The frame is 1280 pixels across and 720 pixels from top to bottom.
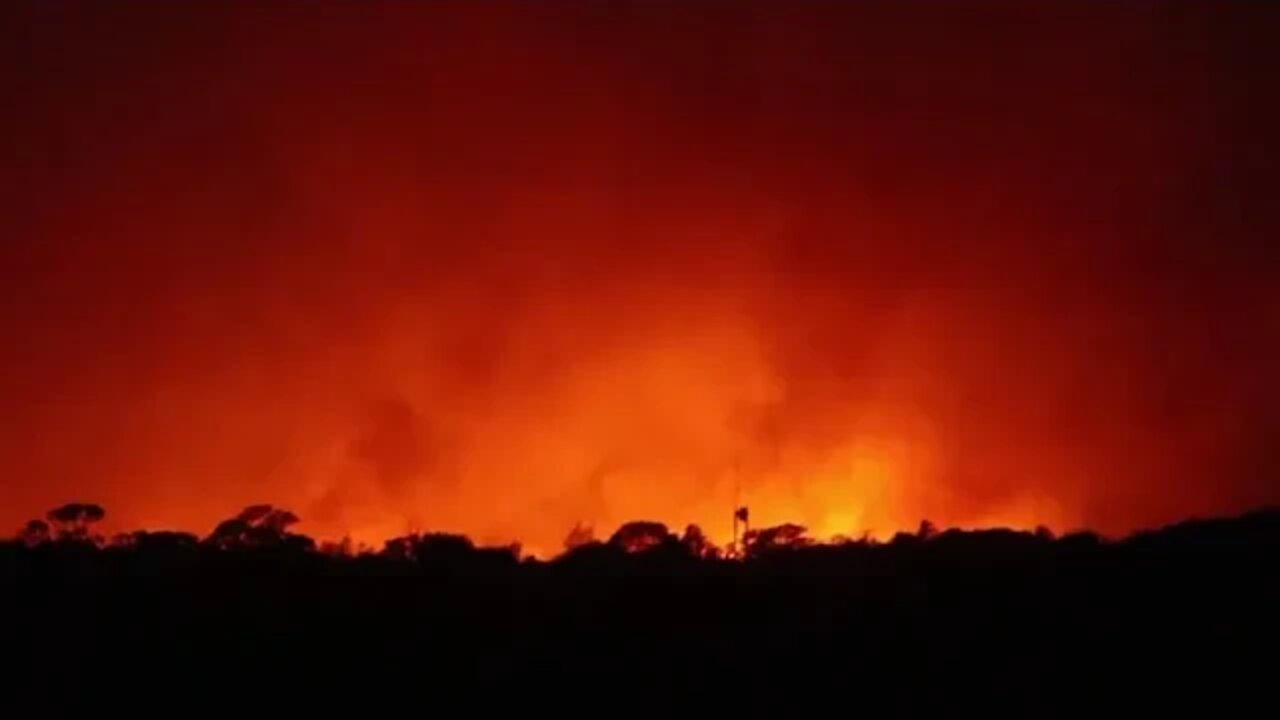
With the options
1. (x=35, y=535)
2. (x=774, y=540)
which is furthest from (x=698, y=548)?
(x=35, y=535)

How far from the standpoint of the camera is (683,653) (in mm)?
20719

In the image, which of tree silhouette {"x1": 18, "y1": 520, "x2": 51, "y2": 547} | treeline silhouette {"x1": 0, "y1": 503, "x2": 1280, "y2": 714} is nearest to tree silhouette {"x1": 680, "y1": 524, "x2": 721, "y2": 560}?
treeline silhouette {"x1": 0, "y1": 503, "x2": 1280, "y2": 714}

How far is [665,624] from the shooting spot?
21844mm

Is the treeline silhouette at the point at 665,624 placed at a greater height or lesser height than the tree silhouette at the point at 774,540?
lesser

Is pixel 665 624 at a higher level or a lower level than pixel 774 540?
lower

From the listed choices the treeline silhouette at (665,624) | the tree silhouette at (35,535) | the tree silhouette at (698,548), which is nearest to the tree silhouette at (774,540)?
the tree silhouette at (698,548)

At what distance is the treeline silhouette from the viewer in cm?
2019

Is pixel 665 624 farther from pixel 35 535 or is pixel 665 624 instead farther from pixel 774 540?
pixel 35 535

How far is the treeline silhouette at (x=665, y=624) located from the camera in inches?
795

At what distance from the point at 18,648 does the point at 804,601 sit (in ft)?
28.7

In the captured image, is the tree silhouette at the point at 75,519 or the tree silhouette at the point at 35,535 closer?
the tree silhouette at the point at 35,535

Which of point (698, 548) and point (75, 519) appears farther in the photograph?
point (75, 519)

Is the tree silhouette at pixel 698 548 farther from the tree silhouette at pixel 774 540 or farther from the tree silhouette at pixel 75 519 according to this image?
the tree silhouette at pixel 75 519

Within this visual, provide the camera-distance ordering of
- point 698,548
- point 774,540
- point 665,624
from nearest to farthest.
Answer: point 665,624 < point 698,548 < point 774,540
